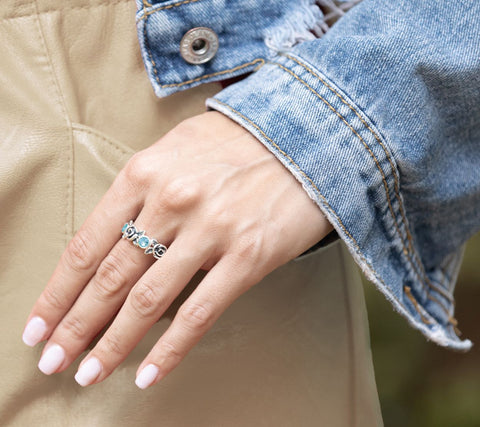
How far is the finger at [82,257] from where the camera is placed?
587 millimetres

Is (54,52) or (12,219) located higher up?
(54,52)

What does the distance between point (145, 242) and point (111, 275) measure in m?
0.05

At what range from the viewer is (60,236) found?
0.65m

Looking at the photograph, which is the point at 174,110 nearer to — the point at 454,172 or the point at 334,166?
the point at 334,166

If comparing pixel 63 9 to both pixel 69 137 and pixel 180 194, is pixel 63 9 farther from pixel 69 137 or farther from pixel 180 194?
pixel 180 194

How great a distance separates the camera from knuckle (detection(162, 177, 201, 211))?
56cm

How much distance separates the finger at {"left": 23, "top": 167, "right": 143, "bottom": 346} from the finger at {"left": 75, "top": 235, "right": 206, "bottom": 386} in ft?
0.19

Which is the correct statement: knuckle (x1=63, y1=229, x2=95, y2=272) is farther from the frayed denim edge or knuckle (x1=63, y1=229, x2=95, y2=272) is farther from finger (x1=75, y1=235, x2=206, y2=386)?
the frayed denim edge

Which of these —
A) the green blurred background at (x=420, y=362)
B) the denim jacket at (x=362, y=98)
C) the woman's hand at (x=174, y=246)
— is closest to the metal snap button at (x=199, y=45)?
the denim jacket at (x=362, y=98)

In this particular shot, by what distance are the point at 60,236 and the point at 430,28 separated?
0.50 meters

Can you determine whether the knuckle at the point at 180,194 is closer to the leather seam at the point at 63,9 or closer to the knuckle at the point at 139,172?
the knuckle at the point at 139,172

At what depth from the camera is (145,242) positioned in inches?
22.6

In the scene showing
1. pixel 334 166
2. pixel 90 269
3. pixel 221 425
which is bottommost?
pixel 221 425

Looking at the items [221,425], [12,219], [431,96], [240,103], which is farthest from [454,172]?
[12,219]
